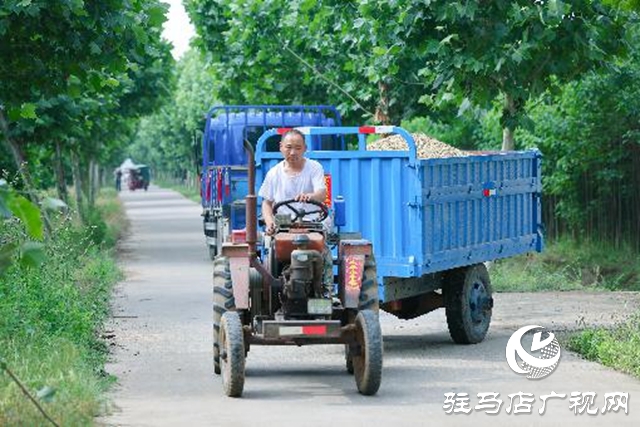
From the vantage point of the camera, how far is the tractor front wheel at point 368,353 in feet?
38.0

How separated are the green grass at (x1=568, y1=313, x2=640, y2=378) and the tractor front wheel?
2319 millimetres

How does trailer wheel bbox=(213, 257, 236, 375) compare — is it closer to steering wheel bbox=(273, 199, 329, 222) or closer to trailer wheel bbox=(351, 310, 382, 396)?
steering wheel bbox=(273, 199, 329, 222)

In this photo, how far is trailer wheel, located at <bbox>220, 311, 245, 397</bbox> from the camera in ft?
38.0

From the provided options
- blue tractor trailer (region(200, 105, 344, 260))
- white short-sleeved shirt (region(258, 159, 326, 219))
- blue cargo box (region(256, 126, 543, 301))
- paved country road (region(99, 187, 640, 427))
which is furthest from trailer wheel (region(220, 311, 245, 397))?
blue tractor trailer (region(200, 105, 344, 260))

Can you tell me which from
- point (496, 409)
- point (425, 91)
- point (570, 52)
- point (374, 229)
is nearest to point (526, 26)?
point (570, 52)

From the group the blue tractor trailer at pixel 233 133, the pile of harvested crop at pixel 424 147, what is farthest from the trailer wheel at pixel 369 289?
the blue tractor trailer at pixel 233 133

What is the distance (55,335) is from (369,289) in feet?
9.64

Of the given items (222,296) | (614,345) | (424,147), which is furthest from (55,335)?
(614,345)

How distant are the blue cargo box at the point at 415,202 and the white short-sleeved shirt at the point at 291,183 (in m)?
1.55

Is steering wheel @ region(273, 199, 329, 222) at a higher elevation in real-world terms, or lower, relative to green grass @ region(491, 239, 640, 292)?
higher

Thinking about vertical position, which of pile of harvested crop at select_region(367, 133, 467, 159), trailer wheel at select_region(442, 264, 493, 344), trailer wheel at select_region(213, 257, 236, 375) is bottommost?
trailer wheel at select_region(442, 264, 493, 344)

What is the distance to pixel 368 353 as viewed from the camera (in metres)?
11.6

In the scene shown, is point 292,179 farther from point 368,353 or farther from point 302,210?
point 368,353

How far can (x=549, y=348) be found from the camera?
14.3 metres
